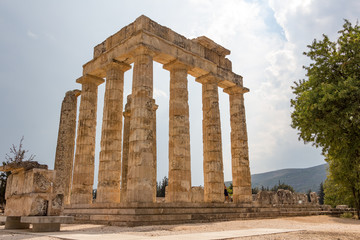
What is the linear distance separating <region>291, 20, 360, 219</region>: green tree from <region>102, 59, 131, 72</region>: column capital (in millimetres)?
11693

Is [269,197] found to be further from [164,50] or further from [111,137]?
[164,50]

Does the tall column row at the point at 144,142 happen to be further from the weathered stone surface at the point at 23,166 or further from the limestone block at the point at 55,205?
the weathered stone surface at the point at 23,166

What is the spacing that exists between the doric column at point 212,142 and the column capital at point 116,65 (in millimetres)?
5576

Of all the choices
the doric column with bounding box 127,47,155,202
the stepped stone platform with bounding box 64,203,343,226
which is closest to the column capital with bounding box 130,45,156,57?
the doric column with bounding box 127,47,155,202

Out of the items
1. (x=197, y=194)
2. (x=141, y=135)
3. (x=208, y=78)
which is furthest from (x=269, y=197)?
(x=141, y=135)

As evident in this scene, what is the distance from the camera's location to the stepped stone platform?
14570 millimetres

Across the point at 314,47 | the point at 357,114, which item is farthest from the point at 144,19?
the point at 357,114

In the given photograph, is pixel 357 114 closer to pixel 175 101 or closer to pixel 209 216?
pixel 209 216

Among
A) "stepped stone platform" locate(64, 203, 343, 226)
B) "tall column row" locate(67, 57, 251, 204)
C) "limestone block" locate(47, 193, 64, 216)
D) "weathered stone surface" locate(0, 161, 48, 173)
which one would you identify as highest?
"tall column row" locate(67, 57, 251, 204)

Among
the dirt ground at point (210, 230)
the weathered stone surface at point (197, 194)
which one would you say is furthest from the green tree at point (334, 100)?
the weathered stone surface at point (197, 194)

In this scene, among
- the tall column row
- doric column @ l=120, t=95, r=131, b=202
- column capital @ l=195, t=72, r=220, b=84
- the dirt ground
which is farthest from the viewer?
doric column @ l=120, t=95, r=131, b=202

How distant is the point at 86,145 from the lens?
71.2 ft

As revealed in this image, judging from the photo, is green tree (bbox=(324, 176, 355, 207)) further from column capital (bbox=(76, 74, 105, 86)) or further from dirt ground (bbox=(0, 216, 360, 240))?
column capital (bbox=(76, 74, 105, 86))

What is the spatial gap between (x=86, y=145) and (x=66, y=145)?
13.1 ft
